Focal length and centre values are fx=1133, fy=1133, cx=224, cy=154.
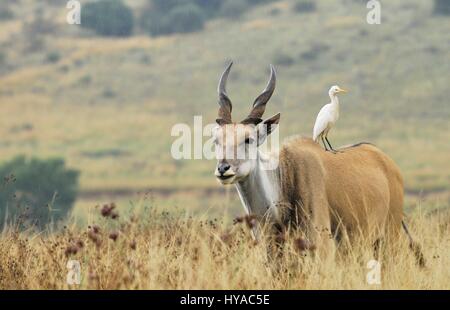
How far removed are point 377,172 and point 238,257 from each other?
254 centimetres

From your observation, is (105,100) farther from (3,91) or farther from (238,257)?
(238,257)

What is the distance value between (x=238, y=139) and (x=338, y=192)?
1520 millimetres

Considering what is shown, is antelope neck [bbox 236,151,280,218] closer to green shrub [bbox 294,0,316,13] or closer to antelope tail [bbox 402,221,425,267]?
antelope tail [bbox 402,221,425,267]

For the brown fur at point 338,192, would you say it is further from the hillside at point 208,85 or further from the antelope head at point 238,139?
the hillside at point 208,85

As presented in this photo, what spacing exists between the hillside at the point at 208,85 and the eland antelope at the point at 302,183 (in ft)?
135

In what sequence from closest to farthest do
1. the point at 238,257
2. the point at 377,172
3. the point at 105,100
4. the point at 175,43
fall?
the point at 238,257 < the point at 377,172 < the point at 105,100 < the point at 175,43

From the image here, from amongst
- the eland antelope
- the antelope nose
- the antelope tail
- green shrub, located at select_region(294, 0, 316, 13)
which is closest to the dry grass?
the antelope tail

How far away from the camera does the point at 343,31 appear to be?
82.4m

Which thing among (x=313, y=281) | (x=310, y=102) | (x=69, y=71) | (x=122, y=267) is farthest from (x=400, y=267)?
(x=69, y=71)

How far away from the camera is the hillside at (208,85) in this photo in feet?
201

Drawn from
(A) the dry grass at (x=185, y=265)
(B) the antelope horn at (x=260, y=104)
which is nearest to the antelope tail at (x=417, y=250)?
→ (A) the dry grass at (x=185, y=265)

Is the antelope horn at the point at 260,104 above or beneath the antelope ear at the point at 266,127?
above

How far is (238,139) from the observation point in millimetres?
9773

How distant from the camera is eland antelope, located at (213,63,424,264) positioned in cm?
988
